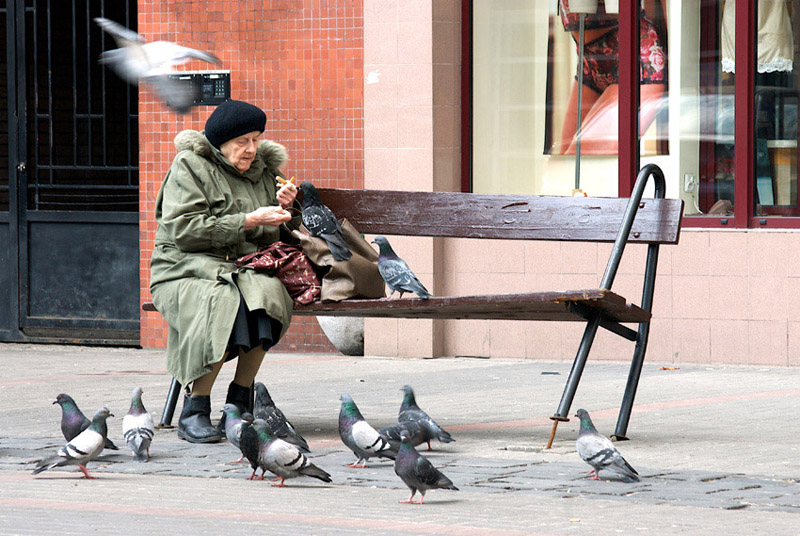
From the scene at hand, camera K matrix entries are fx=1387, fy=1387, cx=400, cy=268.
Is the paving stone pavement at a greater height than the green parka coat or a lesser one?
lesser

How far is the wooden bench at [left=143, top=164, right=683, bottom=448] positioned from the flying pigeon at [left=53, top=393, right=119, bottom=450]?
2.93 feet

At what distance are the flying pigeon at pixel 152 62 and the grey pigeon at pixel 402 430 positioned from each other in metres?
5.19

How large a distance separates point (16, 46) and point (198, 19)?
202cm

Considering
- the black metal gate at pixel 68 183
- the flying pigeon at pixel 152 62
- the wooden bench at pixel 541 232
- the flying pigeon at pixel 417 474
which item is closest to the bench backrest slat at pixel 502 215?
the wooden bench at pixel 541 232

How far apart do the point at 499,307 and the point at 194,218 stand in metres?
1.60

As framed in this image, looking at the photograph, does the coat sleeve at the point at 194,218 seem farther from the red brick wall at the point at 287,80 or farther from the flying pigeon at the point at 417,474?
the red brick wall at the point at 287,80

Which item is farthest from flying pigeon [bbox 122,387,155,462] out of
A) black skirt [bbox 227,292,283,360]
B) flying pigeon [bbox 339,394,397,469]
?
flying pigeon [bbox 339,394,397,469]

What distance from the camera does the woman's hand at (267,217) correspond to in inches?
270

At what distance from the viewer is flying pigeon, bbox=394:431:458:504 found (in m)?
5.24

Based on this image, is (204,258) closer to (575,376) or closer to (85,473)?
(85,473)

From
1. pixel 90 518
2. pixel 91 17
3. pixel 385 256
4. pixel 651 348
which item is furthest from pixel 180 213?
pixel 91 17

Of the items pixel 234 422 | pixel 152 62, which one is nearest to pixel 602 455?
pixel 234 422

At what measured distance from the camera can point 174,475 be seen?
19.6ft

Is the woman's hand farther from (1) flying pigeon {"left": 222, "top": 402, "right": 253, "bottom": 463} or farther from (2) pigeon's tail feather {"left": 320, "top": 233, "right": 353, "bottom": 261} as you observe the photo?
(1) flying pigeon {"left": 222, "top": 402, "right": 253, "bottom": 463}
